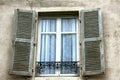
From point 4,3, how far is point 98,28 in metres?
2.66

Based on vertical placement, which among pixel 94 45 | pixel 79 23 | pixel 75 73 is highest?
pixel 79 23

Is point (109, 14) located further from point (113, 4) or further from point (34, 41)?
point (34, 41)

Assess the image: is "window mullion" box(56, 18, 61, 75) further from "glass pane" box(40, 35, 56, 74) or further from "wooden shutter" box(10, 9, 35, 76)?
"wooden shutter" box(10, 9, 35, 76)

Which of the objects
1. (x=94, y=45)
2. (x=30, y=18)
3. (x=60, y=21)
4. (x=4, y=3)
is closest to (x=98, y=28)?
(x=94, y=45)

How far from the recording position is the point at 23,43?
9.41 meters

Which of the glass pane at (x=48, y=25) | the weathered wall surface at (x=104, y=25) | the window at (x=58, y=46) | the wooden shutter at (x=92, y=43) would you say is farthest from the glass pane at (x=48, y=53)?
the wooden shutter at (x=92, y=43)

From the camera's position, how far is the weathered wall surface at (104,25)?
9.14m

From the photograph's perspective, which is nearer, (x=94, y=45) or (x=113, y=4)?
(x=94, y=45)

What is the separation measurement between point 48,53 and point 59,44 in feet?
1.21

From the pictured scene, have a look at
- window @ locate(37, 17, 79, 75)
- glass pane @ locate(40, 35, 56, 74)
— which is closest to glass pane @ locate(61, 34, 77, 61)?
window @ locate(37, 17, 79, 75)

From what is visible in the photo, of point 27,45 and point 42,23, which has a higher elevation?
point 42,23

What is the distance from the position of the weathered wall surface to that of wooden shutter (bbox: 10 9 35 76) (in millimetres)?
218

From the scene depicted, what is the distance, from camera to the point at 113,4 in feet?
32.3

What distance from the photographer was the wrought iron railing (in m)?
9.38
